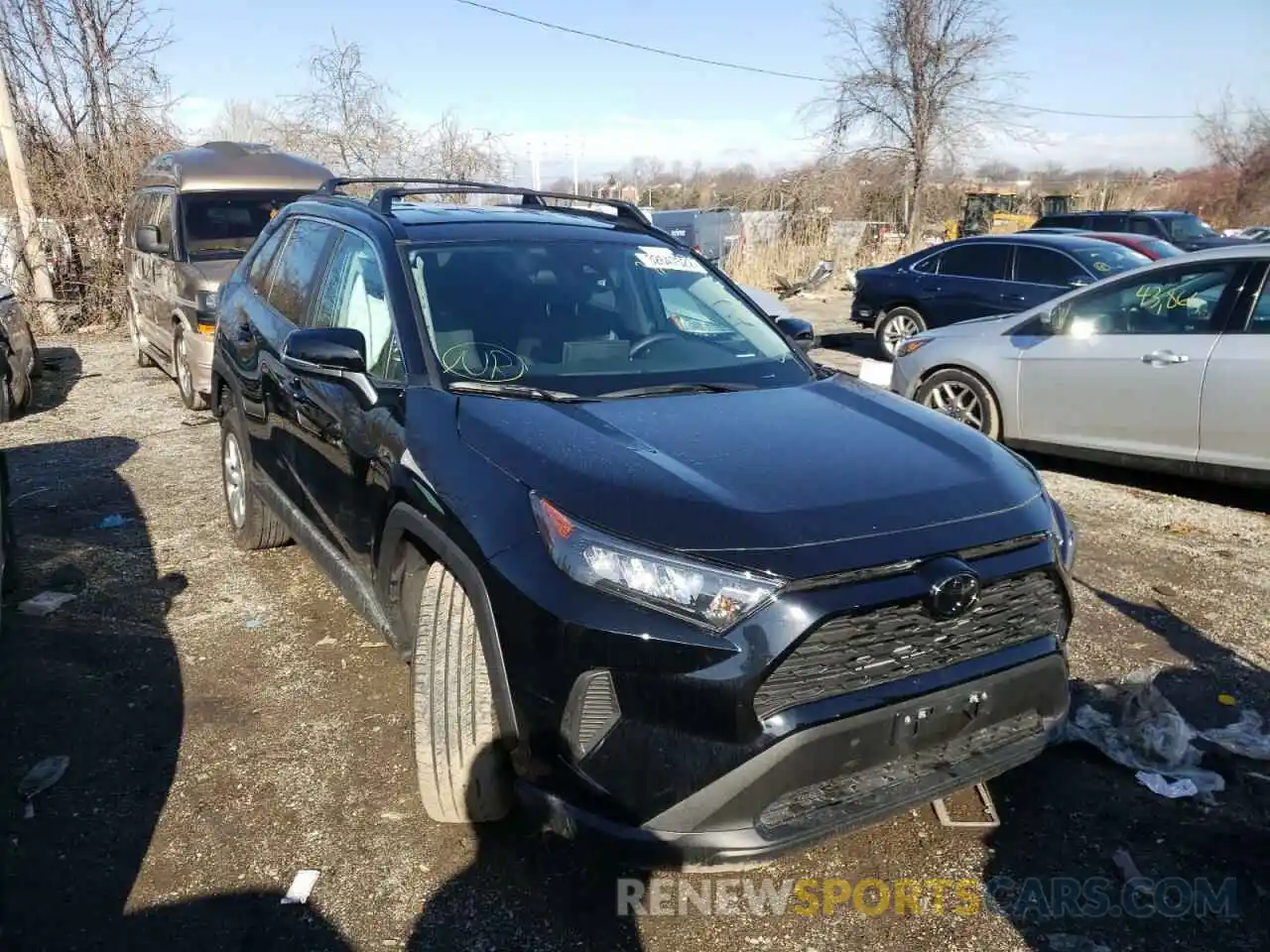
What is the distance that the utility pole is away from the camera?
480 inches

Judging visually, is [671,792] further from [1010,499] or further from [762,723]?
[1010,499]

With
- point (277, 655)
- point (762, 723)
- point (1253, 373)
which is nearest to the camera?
point (762, 723)

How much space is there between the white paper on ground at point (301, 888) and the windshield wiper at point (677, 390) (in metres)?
1.65

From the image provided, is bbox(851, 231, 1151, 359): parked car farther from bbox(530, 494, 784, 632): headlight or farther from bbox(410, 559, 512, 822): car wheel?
bbox(530, 494, 784, 632): headlight

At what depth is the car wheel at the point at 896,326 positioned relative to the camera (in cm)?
1143

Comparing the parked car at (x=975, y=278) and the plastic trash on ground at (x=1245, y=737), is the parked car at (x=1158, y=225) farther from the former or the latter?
the plastic trash on ground at (x=1245, y=737)

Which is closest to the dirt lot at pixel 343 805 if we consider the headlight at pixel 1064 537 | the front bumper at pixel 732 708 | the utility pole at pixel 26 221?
the front bumper at pixel 732 708

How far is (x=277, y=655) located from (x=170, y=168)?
6.78 meters

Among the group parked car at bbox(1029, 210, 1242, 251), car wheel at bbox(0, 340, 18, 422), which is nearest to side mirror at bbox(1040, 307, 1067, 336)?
car wheel at bbox(0, 340, 18, 422)

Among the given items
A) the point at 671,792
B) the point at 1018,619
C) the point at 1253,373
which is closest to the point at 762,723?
the point at 671,792

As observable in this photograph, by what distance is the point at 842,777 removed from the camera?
2.28m

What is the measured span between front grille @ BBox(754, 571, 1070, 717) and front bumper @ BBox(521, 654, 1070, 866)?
0.25ft

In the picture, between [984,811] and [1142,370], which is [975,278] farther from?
[984,811]

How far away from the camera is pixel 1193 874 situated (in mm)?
2695
